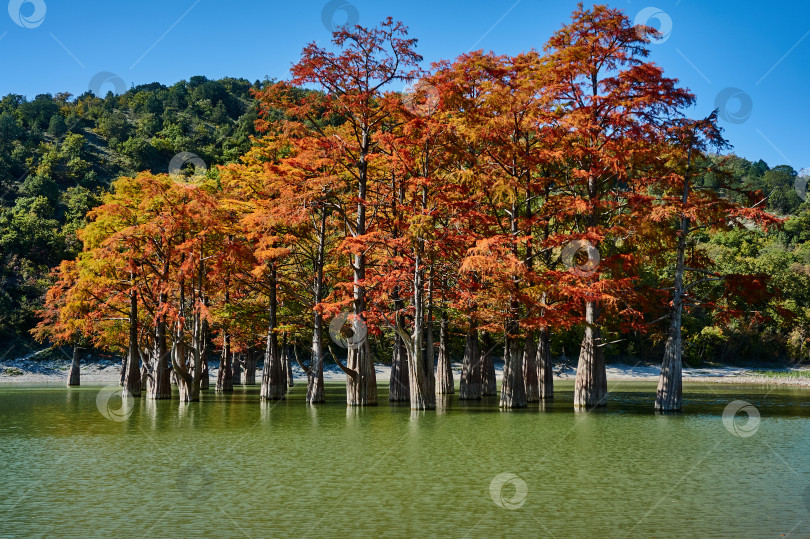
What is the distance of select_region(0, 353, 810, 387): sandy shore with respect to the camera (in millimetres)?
60469

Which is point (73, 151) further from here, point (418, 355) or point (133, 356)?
point (418, 355)

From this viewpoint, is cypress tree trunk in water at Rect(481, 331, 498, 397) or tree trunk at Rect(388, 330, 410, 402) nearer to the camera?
tree trunk at Rect(388, 330, 410, 402)

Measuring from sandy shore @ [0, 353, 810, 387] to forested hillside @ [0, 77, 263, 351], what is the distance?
2828 mm

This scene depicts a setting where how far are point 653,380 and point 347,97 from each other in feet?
137

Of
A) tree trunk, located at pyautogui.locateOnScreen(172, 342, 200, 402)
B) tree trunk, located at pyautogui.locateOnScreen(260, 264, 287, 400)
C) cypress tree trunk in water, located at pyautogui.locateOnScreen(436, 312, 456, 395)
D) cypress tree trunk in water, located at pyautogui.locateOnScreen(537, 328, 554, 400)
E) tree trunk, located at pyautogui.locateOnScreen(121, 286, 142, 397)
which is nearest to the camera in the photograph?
tree trunk, located at pyautogui.locateOnScreen(172, 342, 200, 402)

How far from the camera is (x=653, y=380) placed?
62625mm

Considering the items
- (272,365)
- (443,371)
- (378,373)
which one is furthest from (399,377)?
(378,373)

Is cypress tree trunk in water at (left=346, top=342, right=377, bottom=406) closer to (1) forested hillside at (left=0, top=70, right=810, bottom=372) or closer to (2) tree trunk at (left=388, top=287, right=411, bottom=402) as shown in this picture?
(2) tree trunk at (left=388, top=287, right=411, bottom=402)

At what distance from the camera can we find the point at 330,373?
65938mm

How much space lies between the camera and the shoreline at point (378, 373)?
60.1 m

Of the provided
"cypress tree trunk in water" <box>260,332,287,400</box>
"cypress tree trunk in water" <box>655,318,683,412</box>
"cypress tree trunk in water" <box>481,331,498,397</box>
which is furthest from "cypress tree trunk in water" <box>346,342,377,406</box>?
"cypress tree trunk in water" <box>655,318,683,412</box>

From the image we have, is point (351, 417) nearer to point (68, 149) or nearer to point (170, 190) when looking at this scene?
point (170, 190)

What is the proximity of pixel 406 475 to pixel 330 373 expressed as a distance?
50.9 m

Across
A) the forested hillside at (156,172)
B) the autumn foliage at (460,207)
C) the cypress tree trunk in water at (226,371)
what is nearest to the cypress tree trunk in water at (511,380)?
the autumn foliage at (460,207)
